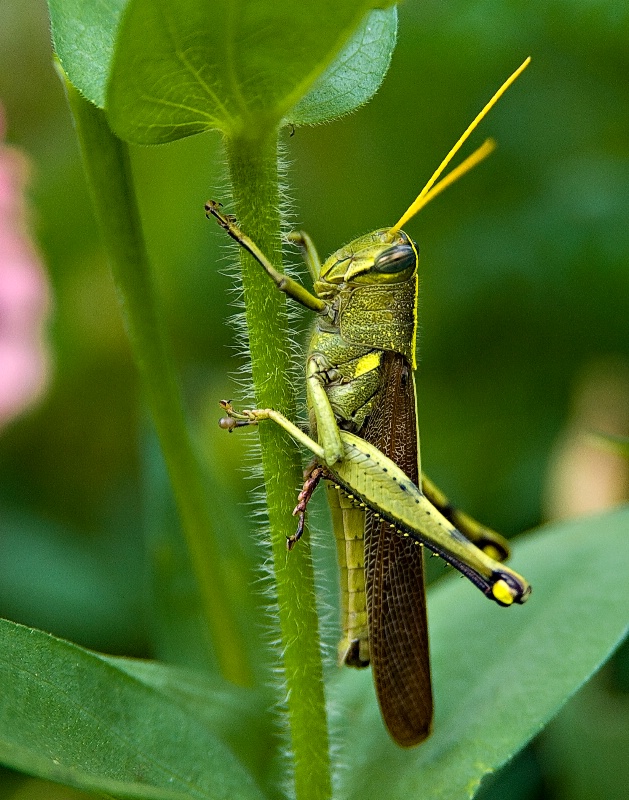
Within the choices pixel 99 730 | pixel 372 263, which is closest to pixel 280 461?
pixel 99 730

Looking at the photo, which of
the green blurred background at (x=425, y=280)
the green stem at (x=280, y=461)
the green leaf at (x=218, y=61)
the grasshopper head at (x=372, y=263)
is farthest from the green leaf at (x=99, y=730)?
the green blurred background at (x=425, y=280)

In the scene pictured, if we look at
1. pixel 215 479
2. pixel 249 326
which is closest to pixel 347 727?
pixel 215 479

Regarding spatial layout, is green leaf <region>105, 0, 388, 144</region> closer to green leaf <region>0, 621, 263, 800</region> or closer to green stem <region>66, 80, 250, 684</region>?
green stem <region>66, 80, 250, 684</region>

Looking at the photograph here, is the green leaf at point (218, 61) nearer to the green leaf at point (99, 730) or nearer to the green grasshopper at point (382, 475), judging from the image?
the green grasshopper at point (382, 475)

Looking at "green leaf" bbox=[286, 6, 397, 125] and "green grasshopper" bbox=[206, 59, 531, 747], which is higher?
"green leaf" bbox=[286, 6, 397, 125]

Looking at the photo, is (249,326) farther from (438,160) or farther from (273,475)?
(438,160)

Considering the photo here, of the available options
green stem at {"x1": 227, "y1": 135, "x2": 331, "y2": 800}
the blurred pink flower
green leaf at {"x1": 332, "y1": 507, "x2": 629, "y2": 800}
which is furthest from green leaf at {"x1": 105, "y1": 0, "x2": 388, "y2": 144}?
the blurred pink flower
